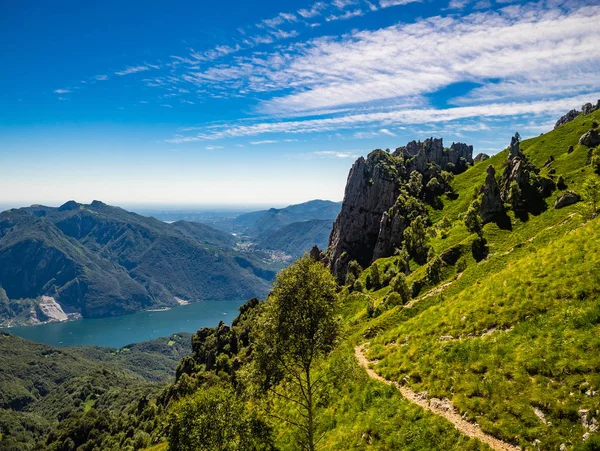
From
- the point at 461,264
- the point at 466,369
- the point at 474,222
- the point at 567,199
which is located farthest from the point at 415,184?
the point at 466,369

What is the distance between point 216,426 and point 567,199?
7310cm

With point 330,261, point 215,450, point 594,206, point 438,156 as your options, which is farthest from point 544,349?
point 438,156

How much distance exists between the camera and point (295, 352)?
22688 mm

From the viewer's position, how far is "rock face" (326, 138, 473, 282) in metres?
149

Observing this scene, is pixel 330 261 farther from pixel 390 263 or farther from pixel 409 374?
pixel 409 374

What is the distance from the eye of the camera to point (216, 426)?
33.0m

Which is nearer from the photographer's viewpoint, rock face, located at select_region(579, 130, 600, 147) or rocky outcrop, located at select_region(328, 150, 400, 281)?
rock face, located at select_region(579, 130, 600, 147)

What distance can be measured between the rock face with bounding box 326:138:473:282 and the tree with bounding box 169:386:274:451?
343 feet

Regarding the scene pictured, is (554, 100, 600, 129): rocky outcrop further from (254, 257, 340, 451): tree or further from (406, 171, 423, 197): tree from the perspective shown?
(254, 257, 340, 451): tree

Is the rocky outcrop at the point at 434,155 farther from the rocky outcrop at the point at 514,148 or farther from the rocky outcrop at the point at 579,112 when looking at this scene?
the rocky outcrop at the point at 579,112

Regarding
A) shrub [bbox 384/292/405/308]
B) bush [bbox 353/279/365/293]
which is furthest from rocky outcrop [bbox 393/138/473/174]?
shrub [bbox 384/292/405/308]

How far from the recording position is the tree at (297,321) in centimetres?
2252

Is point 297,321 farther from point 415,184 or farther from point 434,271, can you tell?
point 415,184

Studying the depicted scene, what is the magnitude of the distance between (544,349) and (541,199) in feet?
222
